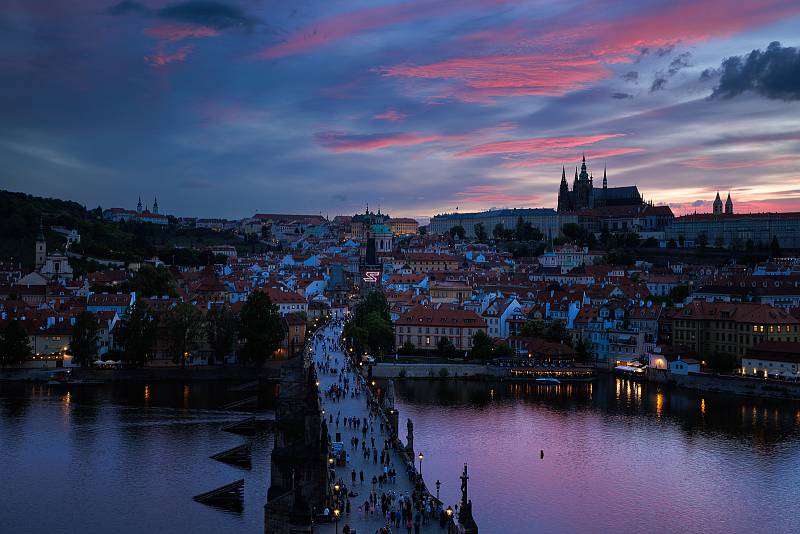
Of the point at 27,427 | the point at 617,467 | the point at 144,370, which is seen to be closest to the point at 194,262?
the point at 144,370

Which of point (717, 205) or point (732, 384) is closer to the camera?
point (732, 384)

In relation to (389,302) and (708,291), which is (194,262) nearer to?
(389,302)

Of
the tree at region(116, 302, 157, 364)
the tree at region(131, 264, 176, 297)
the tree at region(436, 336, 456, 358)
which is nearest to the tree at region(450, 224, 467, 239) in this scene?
the tree at region(131, 264, 176, 297)

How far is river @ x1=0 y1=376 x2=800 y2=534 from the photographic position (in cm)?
2103

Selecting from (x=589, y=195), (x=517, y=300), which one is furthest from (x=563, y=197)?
(x=517, y=300)

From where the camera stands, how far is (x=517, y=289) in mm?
64688

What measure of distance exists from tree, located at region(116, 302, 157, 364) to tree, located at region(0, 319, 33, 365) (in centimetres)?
416

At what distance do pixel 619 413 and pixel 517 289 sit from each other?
102 ft

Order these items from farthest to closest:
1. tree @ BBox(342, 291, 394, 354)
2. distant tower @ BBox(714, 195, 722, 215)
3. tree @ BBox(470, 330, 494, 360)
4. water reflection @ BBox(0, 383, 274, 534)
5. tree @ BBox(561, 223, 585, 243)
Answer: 1. distant tower @ BBox(714, 195, 722, 215)
2. tree @ BBox(561, 223, 585, 243)
3. tree @ BBox(470, 330, 494, 360)
4. tree @ BBox(342, 291, 394, 354)
5. water reflection @ BBox(0, 383, 274, 534)

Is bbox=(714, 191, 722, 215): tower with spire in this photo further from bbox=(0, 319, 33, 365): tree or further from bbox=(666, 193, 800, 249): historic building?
bbox=(0, 319, 33, 365): tree

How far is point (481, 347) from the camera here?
45375 millimetres

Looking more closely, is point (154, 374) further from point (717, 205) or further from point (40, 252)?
point (717, 205)

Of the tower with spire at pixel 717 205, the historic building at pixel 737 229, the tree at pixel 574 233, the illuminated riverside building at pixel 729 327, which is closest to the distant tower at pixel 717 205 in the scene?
the tower with spire at pixel 717 205

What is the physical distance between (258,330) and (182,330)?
3.63m
